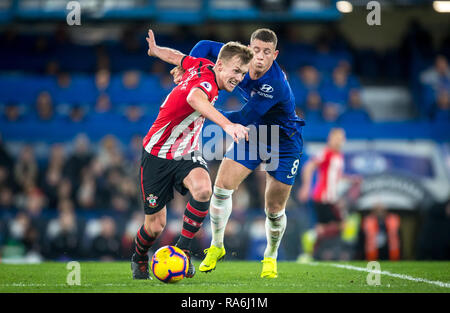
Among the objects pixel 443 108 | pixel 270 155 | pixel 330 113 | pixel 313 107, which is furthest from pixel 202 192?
pixel 443 108

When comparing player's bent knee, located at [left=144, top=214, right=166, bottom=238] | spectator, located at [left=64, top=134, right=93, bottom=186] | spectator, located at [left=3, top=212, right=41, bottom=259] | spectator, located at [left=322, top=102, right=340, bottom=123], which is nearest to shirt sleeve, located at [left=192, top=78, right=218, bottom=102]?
player's bent knee, located at [left=144, top=214, right=166, bottom=238]

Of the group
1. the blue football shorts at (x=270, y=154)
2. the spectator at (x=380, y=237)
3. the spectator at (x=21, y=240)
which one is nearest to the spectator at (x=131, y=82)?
the spectator at (x=21, y=240)

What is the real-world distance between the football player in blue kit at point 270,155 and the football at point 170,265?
68 centimetres

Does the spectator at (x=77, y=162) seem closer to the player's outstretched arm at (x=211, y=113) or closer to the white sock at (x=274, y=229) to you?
the white sock at (x=274, y=229)

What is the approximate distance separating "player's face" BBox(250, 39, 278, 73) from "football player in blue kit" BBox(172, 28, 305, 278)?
0.05 feet

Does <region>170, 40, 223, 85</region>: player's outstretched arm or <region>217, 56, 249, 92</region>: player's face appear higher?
<region>170, 40, 223, 85</region>: player's outstretched arm

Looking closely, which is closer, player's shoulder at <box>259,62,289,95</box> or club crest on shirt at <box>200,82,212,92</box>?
club crest on shirt at <box>200,82,212,92</box>

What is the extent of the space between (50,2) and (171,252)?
12.0 metres

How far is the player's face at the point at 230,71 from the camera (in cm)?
575

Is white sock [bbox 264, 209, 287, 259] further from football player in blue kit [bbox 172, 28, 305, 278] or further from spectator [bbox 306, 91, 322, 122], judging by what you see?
spectator [bbox 306, 91, 322, 122]

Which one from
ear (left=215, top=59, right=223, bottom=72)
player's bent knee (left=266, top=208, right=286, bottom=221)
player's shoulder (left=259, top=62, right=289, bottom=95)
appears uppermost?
ear (left=215, top=59, right=223, bottom=72)

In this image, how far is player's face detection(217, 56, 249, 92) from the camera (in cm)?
575

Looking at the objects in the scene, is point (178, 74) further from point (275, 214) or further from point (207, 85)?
point (275, 214)

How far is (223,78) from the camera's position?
228 inches
